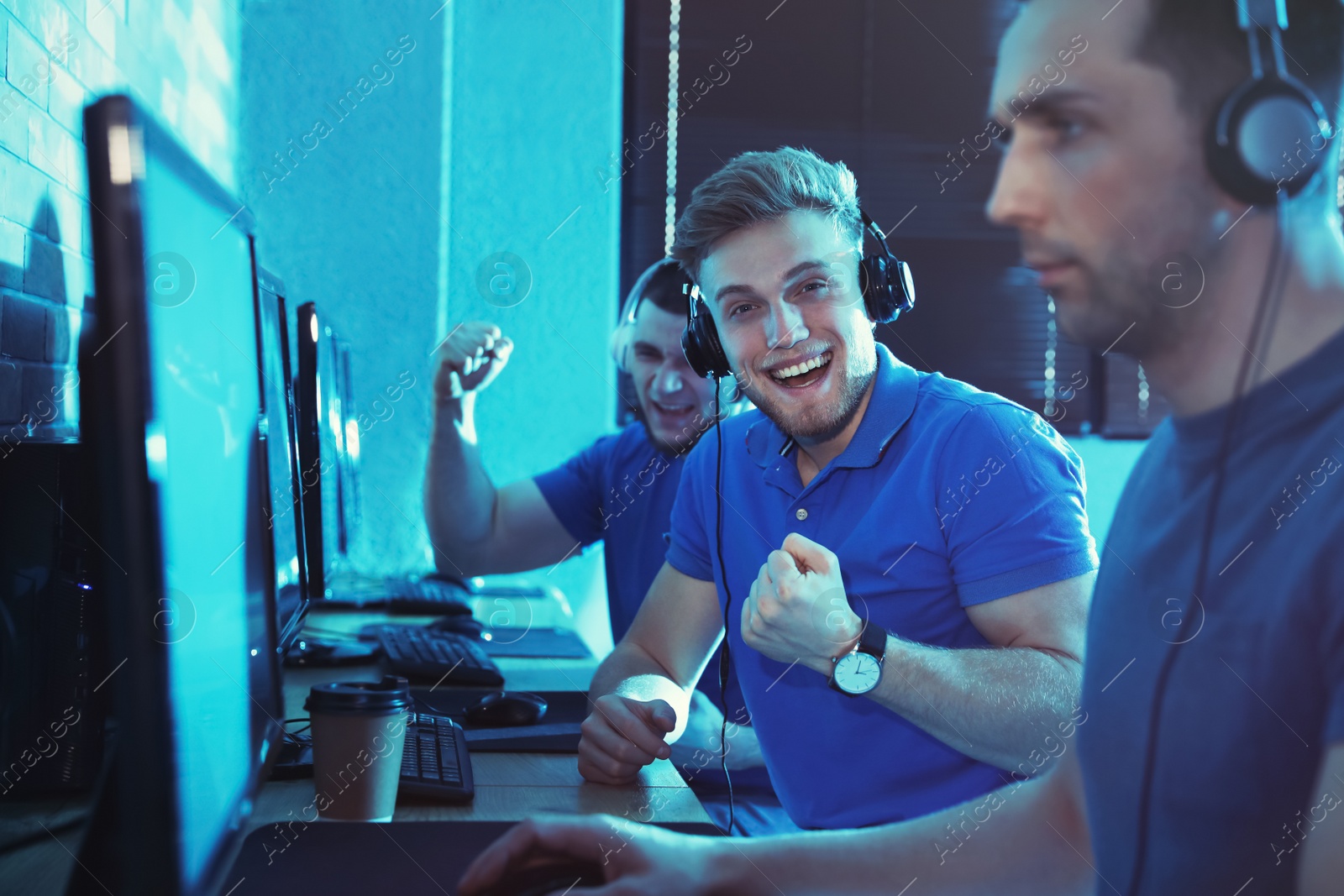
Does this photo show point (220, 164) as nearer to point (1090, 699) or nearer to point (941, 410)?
point (941, 410)

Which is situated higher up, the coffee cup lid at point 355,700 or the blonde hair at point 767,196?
the blonde hair at point 767,196

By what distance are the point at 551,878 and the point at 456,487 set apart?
156 centimetres

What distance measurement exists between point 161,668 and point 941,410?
40.6 inches

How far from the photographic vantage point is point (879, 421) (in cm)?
140

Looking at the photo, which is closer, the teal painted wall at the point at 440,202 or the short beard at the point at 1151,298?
the short beard at the point at 1151,298

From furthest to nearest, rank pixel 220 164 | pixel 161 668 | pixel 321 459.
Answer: pixel 220 164 → pixel 321 459 → pixel 161 668

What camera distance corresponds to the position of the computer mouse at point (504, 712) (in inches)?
51.2

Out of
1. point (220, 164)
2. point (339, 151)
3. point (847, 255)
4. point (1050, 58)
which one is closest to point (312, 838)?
point (1050, 58)

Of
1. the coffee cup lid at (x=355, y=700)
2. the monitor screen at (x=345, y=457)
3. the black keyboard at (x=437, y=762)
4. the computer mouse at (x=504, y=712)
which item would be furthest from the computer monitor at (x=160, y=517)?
the monitor screen at (x=345, y=457)

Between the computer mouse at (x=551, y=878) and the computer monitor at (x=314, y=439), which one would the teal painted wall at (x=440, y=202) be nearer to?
the computer monitor at (x=314, y=439)

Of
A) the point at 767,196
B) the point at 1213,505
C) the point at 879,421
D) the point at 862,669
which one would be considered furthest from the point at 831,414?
the point at 1213,505

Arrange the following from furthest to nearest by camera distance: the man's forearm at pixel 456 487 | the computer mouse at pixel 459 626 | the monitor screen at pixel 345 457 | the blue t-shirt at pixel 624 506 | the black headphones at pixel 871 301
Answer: the man's forearm at pixel 456 487 < the blue t-shirt at pixel 624 506 < the computer mouse at pixel 459 626 < the monitor screen at pixel 345 457 < the black headphones at pixel 871 301

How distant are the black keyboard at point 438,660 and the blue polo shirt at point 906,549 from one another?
0.38m

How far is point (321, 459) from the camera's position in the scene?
1461 mm
